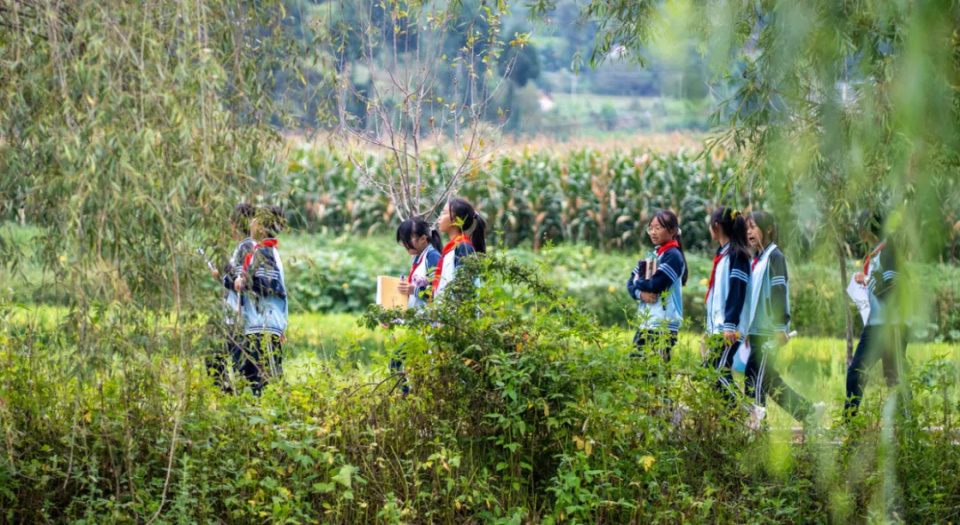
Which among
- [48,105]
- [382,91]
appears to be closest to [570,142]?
[382,91]

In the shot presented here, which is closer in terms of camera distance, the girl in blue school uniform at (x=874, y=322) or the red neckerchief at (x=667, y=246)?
the girl in blue school uniform at (x=874, y=322)

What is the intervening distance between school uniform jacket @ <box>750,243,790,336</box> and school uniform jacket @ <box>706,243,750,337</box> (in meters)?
0.07

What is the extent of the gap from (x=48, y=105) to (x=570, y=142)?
16159 millimetres

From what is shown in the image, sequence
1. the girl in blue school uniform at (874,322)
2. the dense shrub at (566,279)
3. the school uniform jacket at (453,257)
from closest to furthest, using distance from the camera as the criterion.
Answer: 1. the girl in blue school uniform at (874,322)
2. the school uniform jacket at (453,257)
3. the dense shrub at (566,279)

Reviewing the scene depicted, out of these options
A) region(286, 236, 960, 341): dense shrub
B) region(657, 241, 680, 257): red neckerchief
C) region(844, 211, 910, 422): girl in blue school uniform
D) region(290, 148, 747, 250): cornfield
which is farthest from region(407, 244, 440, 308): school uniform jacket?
region(290, 148, 747, 250): cornfield

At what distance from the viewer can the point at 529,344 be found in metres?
5.11

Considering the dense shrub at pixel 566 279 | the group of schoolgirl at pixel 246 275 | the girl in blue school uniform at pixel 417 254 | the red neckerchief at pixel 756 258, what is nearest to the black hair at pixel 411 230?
the girl in blue school uniform at pixel 417 254

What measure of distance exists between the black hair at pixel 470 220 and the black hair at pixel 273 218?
143 centimetres

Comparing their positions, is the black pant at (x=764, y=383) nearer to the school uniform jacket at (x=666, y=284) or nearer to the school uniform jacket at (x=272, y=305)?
the school uniform jacket at (x=666, y=284)

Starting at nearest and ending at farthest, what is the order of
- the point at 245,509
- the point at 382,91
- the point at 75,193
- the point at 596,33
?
the point at 75,193
the point at 245,509
the point at 596,33
the point at 382,91

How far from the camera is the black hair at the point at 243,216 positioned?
15.0 feet

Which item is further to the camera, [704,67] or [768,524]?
[768,524]

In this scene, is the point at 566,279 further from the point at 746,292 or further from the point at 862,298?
the point at 862,298

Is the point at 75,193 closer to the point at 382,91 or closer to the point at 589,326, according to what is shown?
the point at 589,326
